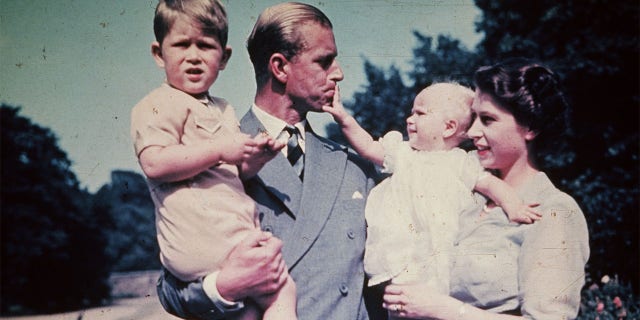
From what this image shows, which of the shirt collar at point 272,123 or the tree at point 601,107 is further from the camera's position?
the tree at point 601,107

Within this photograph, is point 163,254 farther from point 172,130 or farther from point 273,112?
point 273,112

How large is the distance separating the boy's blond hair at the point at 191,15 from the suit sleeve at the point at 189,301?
3.10 ft

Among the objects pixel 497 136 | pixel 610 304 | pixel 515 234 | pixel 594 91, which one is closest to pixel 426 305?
pixel 515 234

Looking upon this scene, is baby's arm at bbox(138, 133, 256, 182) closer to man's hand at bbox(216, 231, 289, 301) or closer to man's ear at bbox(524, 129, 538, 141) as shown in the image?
man's hand at bbox(216, 231, 289, 301)

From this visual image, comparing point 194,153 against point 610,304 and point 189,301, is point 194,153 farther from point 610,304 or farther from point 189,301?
point 610,304

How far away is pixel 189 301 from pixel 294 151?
871 millimetres

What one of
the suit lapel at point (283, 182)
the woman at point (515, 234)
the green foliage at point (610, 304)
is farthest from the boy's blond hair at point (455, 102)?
the green foliage at point (610, 304)

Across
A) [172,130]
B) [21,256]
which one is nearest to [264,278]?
[172,130]

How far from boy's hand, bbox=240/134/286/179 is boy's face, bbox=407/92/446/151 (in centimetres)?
86

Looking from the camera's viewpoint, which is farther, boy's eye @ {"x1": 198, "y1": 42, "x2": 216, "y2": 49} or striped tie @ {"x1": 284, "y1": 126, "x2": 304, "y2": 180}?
striped tie @ {"x1": 284, "y1": 126, "x2": 304, "y2": 180}

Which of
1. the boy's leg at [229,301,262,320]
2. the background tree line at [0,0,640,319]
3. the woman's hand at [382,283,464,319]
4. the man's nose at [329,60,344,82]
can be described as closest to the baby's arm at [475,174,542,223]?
the woman's hand at [382,283,464,319]

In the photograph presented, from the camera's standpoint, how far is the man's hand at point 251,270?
7.16ft

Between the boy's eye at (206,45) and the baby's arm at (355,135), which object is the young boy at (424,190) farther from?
the boy's eye at (206,45)

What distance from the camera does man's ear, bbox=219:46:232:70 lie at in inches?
95.1
